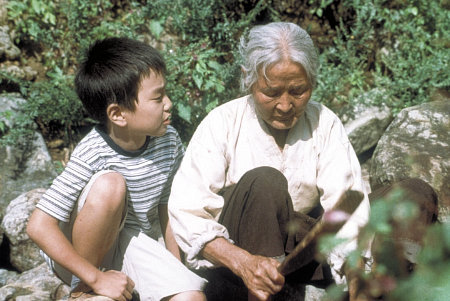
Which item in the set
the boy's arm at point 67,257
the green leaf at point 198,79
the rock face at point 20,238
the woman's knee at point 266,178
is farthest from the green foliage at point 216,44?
the boy's arm at point 67,257

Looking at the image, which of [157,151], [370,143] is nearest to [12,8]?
[157,151]

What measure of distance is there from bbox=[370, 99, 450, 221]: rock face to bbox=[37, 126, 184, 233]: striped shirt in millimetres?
1366

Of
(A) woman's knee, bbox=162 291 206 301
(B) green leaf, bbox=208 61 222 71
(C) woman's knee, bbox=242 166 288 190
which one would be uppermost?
(C) woman's knee, bbox=242 166 288 190

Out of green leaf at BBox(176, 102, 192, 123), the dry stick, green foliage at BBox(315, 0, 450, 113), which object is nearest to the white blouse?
the dry stick

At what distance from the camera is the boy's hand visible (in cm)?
209

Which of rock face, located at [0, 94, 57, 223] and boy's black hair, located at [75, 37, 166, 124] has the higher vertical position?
boy's black hair, located at [75, 37, 166, 124]

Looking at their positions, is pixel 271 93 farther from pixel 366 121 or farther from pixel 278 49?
pixel 366 121

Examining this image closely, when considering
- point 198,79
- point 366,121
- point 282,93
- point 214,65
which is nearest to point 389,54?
point 366,121

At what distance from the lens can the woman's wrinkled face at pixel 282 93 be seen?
7.15 feet

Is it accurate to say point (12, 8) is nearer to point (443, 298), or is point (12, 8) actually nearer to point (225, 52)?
point (225, 52)

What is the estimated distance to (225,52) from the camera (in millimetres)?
4230

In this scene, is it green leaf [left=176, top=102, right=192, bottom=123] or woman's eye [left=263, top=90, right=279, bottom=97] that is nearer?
woman's eye [left=263, top=90, right=279, bottom=97]

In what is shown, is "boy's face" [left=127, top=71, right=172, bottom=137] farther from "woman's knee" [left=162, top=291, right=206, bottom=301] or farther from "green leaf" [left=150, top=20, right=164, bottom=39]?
"green leaf" [left=150, top=20, right=164, bottom=39]

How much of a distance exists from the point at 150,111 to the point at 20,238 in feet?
4.55
